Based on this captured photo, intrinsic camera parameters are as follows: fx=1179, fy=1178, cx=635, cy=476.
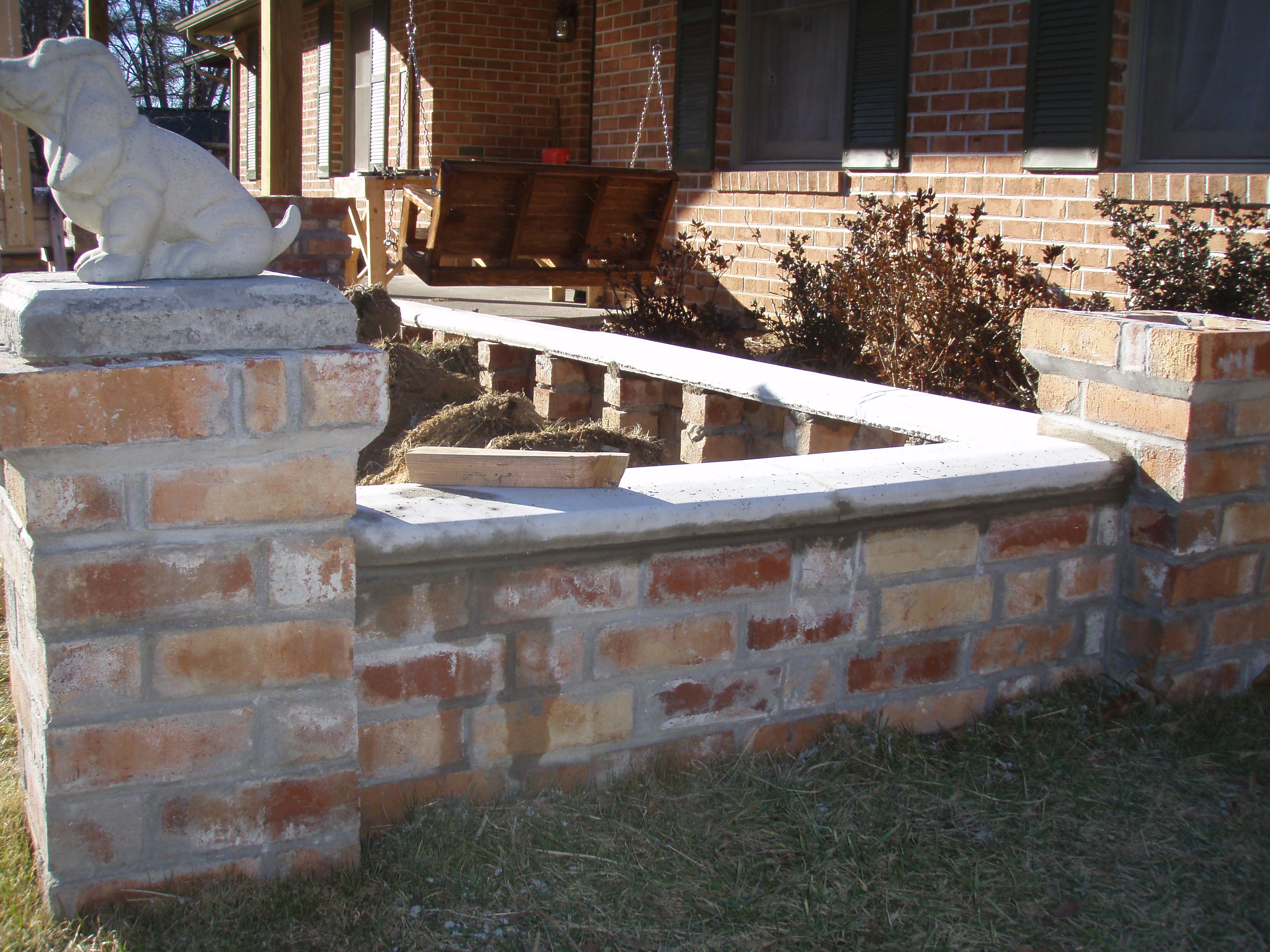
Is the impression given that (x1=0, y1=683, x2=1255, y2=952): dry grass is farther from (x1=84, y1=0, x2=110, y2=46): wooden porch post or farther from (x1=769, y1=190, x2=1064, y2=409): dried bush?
(x1=84, y1=0, x2=110, y2=46): wooden porch post

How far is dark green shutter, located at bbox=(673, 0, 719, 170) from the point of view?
751cm

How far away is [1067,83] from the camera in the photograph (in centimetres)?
534

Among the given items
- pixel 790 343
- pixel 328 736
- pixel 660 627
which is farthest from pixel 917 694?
pixel 790 343

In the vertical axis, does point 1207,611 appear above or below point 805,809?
above

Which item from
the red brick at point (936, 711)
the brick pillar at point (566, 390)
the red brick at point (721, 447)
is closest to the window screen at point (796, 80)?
the brick pillar at point (566, 390)

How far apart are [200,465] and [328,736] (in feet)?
1.65

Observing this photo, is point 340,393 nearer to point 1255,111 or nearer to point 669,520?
point 669,520

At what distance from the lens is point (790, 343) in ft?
19.3

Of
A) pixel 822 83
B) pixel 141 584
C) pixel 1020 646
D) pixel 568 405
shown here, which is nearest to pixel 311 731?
pixel 141 584

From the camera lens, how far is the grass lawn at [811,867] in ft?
6.12

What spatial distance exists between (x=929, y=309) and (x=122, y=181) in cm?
353

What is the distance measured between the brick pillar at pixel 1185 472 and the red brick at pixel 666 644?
1.07 meters

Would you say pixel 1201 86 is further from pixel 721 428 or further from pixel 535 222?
pixel 535 222

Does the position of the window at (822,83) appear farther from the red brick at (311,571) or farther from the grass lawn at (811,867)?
the red brick at (311,571)
